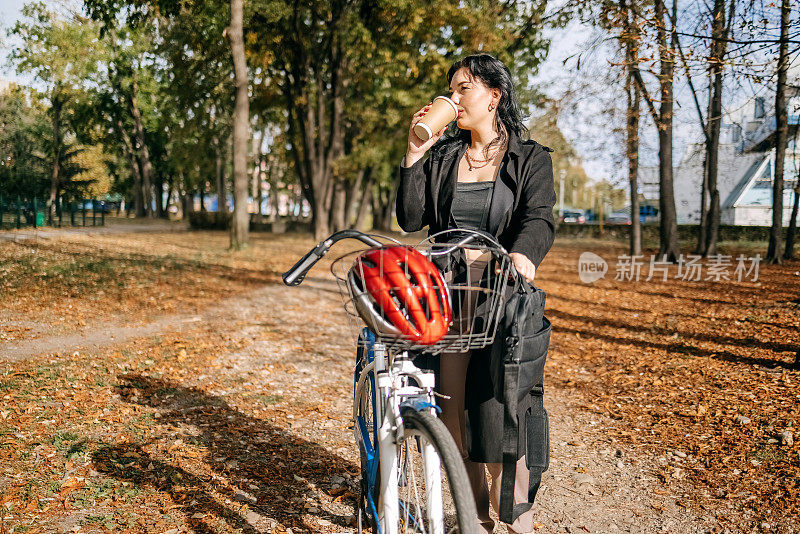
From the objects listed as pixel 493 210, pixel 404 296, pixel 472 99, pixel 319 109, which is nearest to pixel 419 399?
pixel 404 296

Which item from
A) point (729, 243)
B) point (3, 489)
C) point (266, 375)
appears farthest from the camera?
point (729, 243)

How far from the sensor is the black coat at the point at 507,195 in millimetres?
2463

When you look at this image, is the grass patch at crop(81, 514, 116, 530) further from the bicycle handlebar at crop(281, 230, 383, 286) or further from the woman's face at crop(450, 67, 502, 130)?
the woman's face at crop(450, 67, 502, 130)

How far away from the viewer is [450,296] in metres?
2.17

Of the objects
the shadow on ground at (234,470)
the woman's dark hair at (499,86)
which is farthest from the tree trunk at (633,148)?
the woman's dark hair at (499,86)

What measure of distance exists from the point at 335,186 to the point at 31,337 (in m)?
20.6

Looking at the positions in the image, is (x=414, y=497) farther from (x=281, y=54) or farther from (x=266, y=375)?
(x=281, y=54)

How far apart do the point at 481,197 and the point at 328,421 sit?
9.81ft

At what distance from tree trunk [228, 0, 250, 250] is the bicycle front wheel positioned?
15.1m

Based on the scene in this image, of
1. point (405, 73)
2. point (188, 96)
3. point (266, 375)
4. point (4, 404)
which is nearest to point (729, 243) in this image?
point (405, 73)

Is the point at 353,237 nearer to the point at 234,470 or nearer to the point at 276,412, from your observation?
the point at 234,470

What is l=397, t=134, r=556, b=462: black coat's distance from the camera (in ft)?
7.97

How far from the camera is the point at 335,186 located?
2703cm

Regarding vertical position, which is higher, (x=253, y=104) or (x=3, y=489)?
(x=253, y=104)
